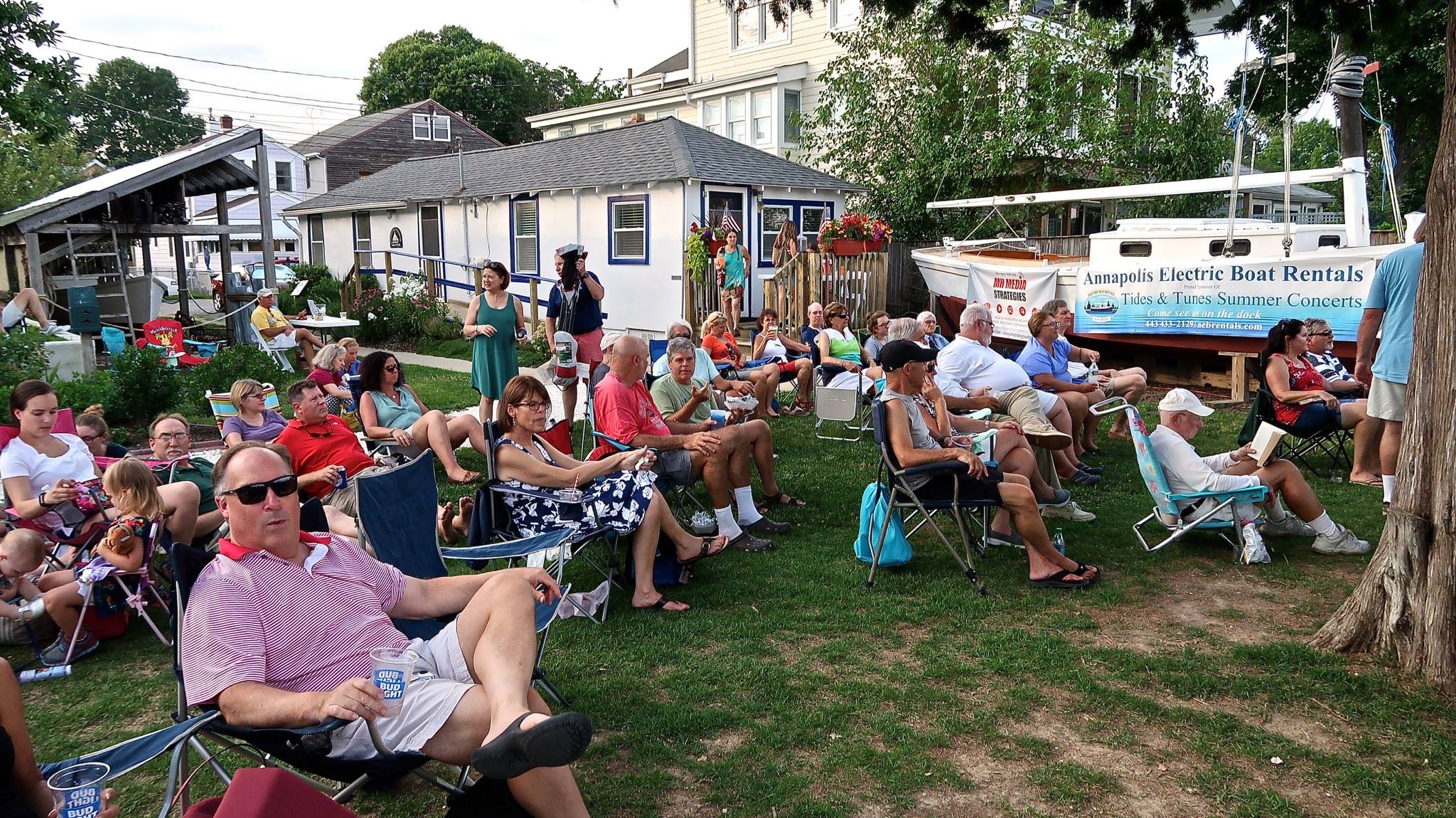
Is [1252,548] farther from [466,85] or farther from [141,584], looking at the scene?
[466,85]

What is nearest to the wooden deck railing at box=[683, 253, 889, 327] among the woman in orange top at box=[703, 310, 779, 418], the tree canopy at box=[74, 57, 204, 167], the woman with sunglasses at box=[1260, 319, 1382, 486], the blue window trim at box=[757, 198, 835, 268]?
the blue window trim at box=[757, 198, 835, 268]

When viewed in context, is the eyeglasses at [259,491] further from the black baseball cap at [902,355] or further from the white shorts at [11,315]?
the white shorts at [11,315]

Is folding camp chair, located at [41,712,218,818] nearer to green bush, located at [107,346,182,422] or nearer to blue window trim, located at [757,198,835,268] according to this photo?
green bush, located at [107,346,182,422]

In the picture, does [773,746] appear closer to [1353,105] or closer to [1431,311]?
[1431,311]

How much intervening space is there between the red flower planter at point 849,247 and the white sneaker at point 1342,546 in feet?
33.1

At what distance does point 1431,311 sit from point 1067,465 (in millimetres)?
3371

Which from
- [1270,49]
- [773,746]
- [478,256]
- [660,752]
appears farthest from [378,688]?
[478,256]

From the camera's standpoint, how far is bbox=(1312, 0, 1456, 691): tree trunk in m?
3.67

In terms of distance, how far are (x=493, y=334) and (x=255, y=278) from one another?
25.5 metres

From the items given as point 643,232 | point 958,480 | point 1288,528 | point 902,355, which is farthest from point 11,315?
point 1288,528

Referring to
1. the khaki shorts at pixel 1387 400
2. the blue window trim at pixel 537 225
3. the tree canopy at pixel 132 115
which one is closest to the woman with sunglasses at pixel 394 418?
the khaki shorts at pixel 1387 400

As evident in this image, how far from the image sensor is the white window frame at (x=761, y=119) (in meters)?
22.3

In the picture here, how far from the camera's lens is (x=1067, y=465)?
23.4 feet

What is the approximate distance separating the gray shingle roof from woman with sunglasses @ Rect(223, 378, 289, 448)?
10.4 metres
